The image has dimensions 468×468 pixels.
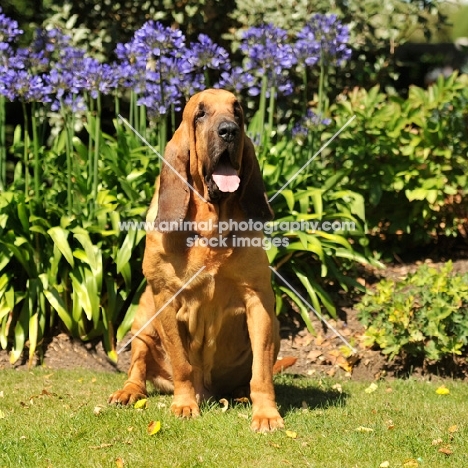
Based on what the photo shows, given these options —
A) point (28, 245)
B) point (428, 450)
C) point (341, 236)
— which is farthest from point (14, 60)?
point (428, 450)

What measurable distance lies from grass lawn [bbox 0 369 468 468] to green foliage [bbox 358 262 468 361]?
0.50 metres

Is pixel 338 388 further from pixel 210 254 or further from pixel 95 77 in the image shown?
pixel 95 77

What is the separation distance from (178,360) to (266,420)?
0.72 metres

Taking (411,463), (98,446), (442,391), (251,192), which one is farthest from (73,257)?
(411,463)

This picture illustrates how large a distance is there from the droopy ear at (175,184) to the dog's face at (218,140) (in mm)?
105

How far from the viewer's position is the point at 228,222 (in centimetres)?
502

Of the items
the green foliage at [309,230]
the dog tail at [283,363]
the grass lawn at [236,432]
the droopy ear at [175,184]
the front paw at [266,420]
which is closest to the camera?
the grass lawn at [236,432]

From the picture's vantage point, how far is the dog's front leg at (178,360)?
202 inches

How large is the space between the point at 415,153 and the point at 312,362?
97.3 inches

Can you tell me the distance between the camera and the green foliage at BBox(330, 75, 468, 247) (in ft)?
26.3

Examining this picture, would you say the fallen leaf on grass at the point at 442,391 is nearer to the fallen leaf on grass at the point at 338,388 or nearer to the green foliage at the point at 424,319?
the green foliage at the point at 424,319

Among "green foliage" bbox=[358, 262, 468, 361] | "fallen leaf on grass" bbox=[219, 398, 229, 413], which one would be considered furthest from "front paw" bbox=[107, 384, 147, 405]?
"green foliage" bbox=[358, 262, 468, 361]

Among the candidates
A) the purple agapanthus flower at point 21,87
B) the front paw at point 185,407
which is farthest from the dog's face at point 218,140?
the purple agapanthus flower at point 21,87

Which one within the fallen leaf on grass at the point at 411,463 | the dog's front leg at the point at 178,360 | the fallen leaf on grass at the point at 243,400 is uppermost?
the dog's front leg at the point at 178,360
